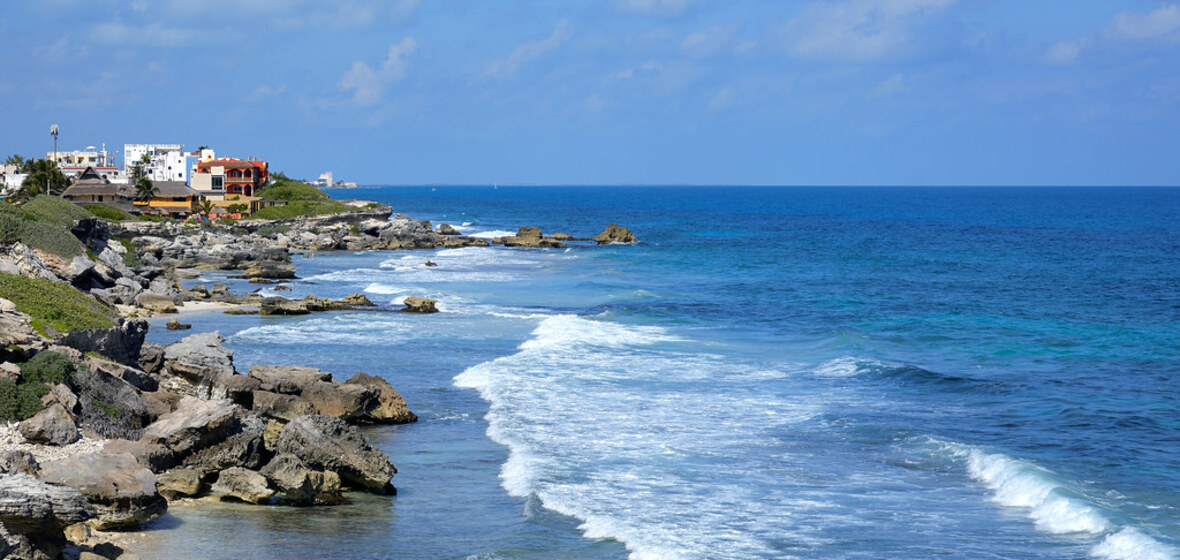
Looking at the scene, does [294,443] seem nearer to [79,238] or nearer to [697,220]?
[79,238]

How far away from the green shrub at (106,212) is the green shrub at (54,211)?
27.7 m

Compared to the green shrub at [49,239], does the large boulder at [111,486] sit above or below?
below

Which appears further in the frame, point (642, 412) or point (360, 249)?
point (360, 249)

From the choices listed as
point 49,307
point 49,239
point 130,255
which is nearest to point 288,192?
point 130,255

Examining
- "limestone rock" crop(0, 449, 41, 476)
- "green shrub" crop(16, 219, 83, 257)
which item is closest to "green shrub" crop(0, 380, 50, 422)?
"limestone rock" crop(0, 449, 41, 476)

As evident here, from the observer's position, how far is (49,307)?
28.3 m

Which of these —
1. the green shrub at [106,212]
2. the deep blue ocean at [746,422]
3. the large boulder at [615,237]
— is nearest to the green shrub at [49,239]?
the deep blue ocean at [746,422]

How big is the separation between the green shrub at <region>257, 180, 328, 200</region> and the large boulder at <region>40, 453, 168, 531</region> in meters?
116

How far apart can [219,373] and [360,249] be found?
66.4 m

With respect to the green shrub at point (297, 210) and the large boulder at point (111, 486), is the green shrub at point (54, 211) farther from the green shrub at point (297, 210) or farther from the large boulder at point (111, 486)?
the green shrub at point (297, 210)

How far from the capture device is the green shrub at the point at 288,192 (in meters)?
132

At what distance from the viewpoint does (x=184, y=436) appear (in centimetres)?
2030

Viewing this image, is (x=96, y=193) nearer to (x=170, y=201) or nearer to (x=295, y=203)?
(x=170, y=201)

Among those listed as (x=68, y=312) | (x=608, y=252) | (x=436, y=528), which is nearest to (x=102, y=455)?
(x=436, y=528)
